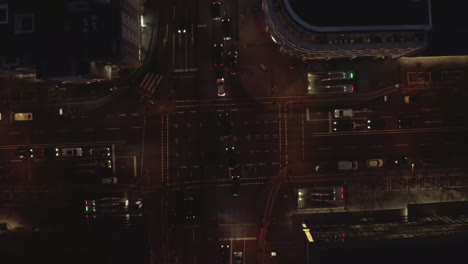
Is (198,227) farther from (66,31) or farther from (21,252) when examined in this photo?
(66,31)

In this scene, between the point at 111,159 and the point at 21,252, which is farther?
the point at 111,159

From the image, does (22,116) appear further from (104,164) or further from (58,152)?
(104,164)

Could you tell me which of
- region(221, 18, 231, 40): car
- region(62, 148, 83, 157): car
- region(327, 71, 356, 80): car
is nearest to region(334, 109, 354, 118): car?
region(327, 71, 356, 80): car

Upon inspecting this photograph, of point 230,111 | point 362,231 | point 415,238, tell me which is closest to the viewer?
point 415,238

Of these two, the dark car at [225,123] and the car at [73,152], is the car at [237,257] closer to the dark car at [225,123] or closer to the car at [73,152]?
Answer: the dark car at [225,123]

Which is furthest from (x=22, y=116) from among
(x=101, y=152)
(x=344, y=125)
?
(x=344, y=125)

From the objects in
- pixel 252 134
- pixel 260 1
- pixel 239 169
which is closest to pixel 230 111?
pixel 252 134
